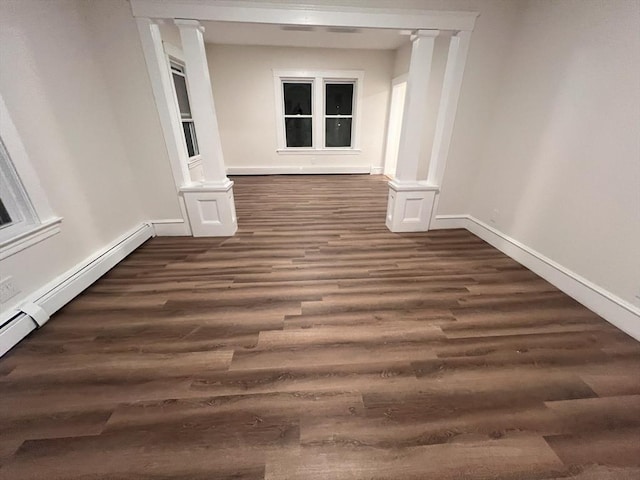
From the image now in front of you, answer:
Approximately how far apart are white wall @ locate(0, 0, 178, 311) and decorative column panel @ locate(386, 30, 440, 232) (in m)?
2.66

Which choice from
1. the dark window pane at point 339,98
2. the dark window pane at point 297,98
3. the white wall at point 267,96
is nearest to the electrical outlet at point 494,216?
the white wall at point 267,96

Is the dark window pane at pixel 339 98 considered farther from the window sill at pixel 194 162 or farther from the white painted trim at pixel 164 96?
the white painted trim at pixel 164 96

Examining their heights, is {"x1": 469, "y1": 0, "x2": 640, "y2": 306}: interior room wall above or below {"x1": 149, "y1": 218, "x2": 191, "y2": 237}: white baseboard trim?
above

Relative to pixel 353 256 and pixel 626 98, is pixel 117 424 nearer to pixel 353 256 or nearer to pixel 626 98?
pixel 353 256

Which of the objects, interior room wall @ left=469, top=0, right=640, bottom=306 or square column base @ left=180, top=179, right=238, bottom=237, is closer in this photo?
interior room wall @ left=469, top=0, right=640, bottom=306

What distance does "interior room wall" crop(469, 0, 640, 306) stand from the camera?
1729 mm

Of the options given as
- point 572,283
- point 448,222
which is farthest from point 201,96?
point 572,283

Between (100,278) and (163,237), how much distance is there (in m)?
0.92

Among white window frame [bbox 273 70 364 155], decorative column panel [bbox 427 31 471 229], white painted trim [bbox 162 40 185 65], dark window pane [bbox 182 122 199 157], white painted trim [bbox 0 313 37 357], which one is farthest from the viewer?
white window frame [bbox 273 70 364 155]

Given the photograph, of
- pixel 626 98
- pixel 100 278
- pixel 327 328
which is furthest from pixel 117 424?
pixel 626 98

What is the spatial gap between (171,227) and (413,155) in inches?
119

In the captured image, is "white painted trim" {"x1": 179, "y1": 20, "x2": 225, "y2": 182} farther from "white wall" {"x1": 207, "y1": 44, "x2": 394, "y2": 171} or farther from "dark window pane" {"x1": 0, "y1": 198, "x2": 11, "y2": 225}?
"white wall" {"x1": 207, "y1": 44, "x2": 394, "y2": 171}

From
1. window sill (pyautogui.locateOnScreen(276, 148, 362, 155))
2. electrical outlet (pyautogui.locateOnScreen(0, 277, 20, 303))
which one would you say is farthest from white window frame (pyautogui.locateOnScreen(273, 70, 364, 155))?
electrical outlet (pyautogui.locateOnScreen(0, 277, 20, 303))

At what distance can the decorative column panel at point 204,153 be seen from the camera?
2.46 m
